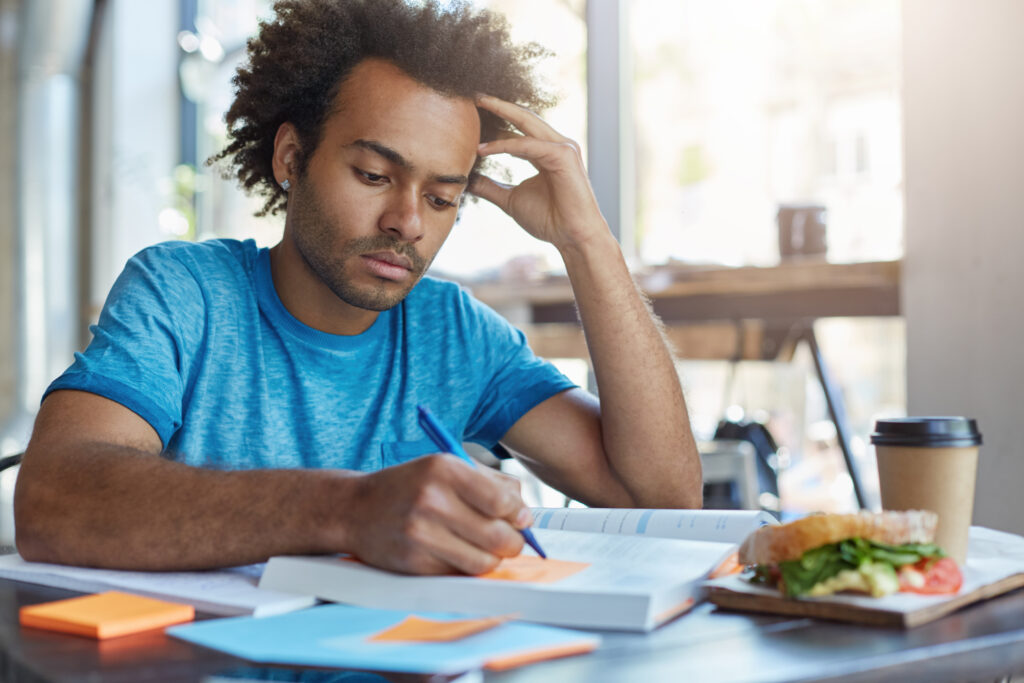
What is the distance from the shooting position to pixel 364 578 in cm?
76

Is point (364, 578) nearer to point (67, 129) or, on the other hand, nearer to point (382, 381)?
point (382, 381)

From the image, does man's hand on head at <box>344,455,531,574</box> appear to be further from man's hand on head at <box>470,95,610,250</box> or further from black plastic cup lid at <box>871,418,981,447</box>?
man's hand on head at <box>470,95,610,250</box>

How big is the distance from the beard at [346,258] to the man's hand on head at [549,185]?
20cm

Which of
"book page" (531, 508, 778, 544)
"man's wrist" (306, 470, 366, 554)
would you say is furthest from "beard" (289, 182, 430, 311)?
"man's wrist" (306, 470, 366, 554)

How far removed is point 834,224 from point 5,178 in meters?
4.08

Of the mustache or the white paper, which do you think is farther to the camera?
A: the mustache

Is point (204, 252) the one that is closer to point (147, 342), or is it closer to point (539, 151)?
point (147, 342)

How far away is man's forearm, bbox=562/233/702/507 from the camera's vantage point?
4.70 ft

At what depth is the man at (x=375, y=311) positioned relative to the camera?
1.33 metres

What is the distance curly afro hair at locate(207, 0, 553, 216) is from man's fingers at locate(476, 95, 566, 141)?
30 mm

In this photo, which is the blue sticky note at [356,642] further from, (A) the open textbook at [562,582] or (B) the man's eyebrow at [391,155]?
(B) the man's eyebrow at [391,155]

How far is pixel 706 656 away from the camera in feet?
1.96

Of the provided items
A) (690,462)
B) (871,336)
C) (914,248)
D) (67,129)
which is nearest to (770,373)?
(871,336)

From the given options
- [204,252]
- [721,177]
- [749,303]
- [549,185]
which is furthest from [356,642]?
[721,177]
